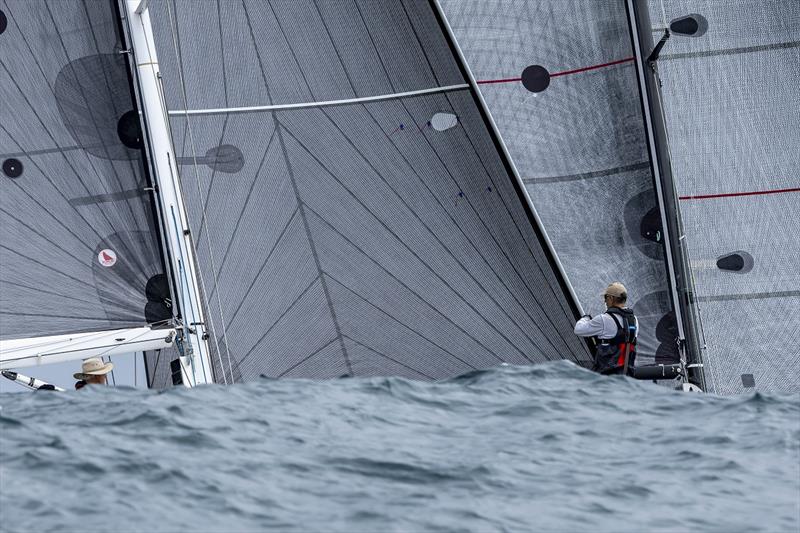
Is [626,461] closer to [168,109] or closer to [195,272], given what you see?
[195,272]

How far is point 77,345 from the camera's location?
8766 mm

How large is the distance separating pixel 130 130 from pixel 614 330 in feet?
11.6

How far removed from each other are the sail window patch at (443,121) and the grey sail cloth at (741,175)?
4.53ft

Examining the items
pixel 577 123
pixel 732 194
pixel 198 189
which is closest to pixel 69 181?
pixel 198 189

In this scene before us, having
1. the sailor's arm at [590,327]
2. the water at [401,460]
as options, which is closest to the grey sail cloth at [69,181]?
the water at [401,460]

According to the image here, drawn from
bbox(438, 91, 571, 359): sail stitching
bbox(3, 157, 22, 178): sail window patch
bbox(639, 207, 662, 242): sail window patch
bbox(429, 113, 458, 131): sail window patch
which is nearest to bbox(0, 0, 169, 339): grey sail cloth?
bbox(3, 157, 22, 178): sail window patch

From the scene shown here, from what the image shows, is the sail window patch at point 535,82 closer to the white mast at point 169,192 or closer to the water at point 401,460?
the white mast at point 169,192

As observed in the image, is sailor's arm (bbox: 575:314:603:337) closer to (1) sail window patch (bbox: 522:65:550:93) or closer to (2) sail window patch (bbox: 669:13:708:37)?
(1) sail window patch (bbox: 522:65:550:93)

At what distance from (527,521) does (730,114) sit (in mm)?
5356

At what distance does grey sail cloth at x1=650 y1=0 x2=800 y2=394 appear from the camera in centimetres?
909

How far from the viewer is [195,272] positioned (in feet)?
28.3

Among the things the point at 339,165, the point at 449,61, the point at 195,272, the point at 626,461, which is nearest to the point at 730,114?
the point at 449,61

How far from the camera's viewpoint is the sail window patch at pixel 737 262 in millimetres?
9125

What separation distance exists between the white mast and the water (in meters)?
1.89
